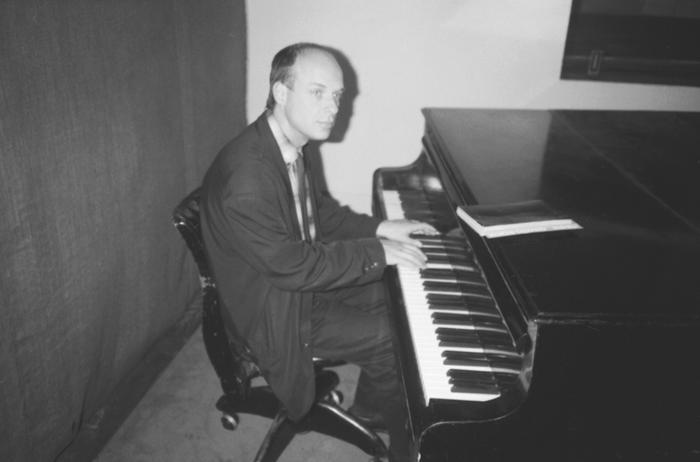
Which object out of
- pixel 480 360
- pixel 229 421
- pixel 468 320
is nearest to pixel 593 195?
pixel 468 320

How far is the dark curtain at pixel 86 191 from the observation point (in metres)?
1.69

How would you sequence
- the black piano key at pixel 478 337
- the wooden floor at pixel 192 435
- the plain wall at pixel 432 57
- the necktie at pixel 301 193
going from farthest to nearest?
1. the plain wall at pixel 432 57
2. the wooden floor at pixel 192 435
3. the necktie at pixel 301 193
4. the black piano key at pixel 478 337

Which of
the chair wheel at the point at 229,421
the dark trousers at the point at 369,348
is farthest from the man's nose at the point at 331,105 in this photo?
the chair wheel at the point at 229,421

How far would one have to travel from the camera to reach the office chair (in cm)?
176

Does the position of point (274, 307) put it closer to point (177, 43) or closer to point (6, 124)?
point (6, 124)

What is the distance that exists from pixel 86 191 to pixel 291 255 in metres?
0.86

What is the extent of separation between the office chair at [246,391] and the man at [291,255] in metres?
0.08

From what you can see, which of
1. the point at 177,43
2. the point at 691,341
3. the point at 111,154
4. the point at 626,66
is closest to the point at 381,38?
the point at 177,43

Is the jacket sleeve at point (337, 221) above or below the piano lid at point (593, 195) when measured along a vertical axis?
below

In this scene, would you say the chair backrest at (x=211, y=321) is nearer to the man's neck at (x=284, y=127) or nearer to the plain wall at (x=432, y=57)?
the man's neck at (x=284, y=127)

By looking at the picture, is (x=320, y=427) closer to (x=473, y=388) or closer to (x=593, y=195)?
(x=473, y=388)

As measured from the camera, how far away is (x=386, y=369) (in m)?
1.99

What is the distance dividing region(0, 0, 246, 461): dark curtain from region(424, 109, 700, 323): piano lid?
50.6 inches

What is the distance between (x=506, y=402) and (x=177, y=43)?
2280 mm
